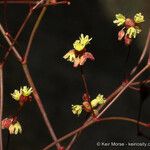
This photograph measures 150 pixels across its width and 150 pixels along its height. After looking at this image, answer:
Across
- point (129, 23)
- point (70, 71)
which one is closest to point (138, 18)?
point (129, 23)

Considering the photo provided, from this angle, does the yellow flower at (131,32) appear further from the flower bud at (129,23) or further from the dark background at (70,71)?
the dark background at (70,71)

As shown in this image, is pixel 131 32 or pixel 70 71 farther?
pixel 70 71

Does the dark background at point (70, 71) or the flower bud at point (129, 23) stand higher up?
the dark background at point (70, 71)

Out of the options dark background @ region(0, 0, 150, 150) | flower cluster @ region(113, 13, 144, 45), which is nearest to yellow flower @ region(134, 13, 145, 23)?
flower cluster @ region(113, 13, 144, 45)

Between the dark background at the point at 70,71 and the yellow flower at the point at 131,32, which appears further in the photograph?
the dark background at the point at 70,71

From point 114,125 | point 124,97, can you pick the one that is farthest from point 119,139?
point 124,97

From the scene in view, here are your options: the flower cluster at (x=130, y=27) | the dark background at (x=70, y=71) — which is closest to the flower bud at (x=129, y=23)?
the flower cluster at (x=130, y=27)

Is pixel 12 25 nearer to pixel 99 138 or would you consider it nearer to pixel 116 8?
pixel 116 8

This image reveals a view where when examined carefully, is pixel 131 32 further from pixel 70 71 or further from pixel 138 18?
pixel 70 71
